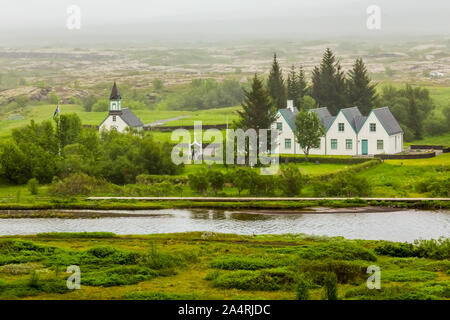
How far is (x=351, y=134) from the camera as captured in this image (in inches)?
2931

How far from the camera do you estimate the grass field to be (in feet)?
101

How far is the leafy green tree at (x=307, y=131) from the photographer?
72.3 meters

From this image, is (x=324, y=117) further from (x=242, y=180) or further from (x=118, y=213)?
(x=118, y=213)

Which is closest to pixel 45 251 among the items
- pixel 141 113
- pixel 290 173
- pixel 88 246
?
pixel 88 246

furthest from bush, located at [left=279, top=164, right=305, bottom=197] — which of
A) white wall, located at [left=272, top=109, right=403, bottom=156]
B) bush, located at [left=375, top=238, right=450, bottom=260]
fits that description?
bush, located at [left=375, top=238, right=450, bottom=260]

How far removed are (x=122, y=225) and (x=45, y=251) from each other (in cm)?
988

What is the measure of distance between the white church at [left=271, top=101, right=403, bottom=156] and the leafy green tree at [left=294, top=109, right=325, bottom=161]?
2.41 meters

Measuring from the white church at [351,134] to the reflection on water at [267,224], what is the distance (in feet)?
72.6

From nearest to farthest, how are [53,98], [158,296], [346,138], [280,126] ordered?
[158,296] < [346,138] < [280,126] < [53,98]

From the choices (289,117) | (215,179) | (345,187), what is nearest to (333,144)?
(289,117)

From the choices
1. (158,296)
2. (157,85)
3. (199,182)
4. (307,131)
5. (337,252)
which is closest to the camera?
(158,296)

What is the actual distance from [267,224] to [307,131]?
2481cm

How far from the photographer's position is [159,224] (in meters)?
49.3

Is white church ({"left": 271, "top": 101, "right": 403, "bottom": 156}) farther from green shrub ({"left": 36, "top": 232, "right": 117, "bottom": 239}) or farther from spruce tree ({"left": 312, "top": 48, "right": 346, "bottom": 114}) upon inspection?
green shrub ({"left": 36, "top": 232, "right": 117, "bottom": 239})
